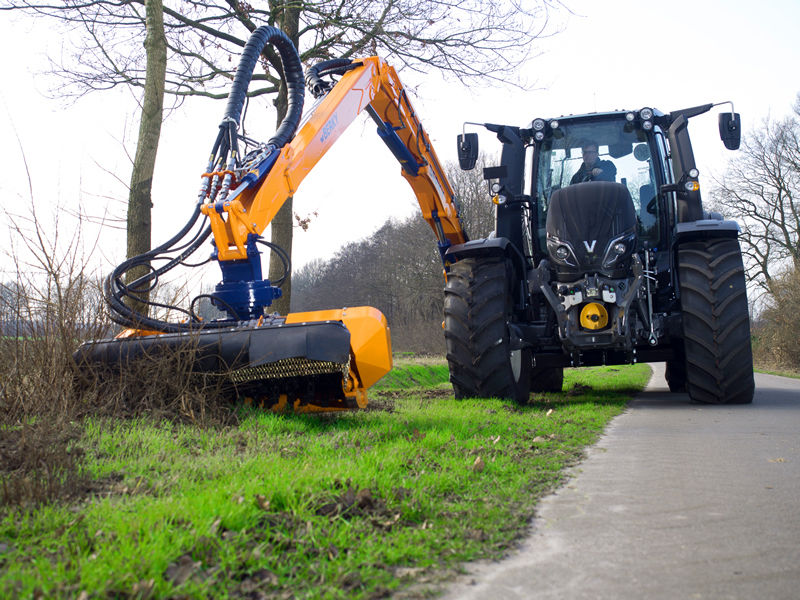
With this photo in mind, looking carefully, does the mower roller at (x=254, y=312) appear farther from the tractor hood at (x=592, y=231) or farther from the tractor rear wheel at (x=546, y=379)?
the tractor rear wheel at (x=546, y=379)

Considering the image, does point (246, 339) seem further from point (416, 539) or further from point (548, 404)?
point (548, 404)

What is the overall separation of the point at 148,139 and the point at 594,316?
19.1ft

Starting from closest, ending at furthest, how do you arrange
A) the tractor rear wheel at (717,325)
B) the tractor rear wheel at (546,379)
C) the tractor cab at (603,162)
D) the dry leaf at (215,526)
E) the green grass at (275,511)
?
the green grass at (275,511)
the dry leaf at (215,526)
the tractor rear wheel at (717,325)
the tractor cab at (603,162)
the tractor rear wheel at (546,379)

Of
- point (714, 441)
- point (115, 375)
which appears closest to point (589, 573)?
point (714, 441)

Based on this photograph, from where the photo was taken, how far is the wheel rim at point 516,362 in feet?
25.7

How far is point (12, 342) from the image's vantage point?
17.1 feet

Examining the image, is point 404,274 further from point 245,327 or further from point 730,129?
point 245,327

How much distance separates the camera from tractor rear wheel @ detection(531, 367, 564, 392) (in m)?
10.2

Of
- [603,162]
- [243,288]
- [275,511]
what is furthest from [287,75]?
[275,511]

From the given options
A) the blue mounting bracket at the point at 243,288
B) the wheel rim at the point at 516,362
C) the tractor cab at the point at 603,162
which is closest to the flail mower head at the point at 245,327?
the blue mounting bracket at the point at 243,288

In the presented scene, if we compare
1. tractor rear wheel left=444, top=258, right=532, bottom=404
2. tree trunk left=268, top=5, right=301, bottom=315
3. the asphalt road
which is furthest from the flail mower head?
tree trunk left=268, top=5, right=301, bottom=315

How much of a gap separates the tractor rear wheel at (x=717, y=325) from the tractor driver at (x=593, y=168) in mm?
1450

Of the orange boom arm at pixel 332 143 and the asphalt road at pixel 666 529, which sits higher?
the orange boom arm at pixel 332 143

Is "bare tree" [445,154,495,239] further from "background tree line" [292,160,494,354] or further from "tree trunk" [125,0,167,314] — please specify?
"tree trunk" [125,0,167,314]
